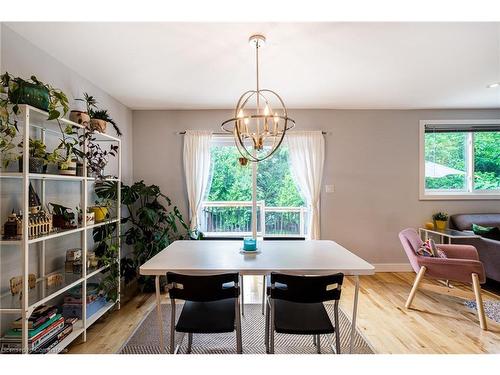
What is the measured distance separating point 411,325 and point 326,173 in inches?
82.6

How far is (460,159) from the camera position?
3859mm

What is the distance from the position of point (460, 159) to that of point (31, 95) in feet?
16.9

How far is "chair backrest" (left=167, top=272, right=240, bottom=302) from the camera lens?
1419 mm

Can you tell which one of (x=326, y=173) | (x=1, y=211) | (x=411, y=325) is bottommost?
(x=411, y=325)

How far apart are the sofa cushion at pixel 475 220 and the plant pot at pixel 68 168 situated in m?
4.71

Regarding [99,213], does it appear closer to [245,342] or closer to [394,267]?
[245,342]

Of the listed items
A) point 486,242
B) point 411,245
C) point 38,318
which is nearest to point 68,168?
point 38,318

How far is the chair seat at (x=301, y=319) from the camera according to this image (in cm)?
145

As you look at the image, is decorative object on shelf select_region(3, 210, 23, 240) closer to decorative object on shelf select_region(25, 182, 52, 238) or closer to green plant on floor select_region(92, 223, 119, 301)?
decorative object on shelf select_region(25, 182, 52, 238)

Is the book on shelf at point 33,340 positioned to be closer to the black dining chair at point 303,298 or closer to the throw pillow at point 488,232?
the black dining chair at point 303,298

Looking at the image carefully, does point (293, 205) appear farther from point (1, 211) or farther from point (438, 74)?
point (1, 211)

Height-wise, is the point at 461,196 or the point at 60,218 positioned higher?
the point at 461,196
